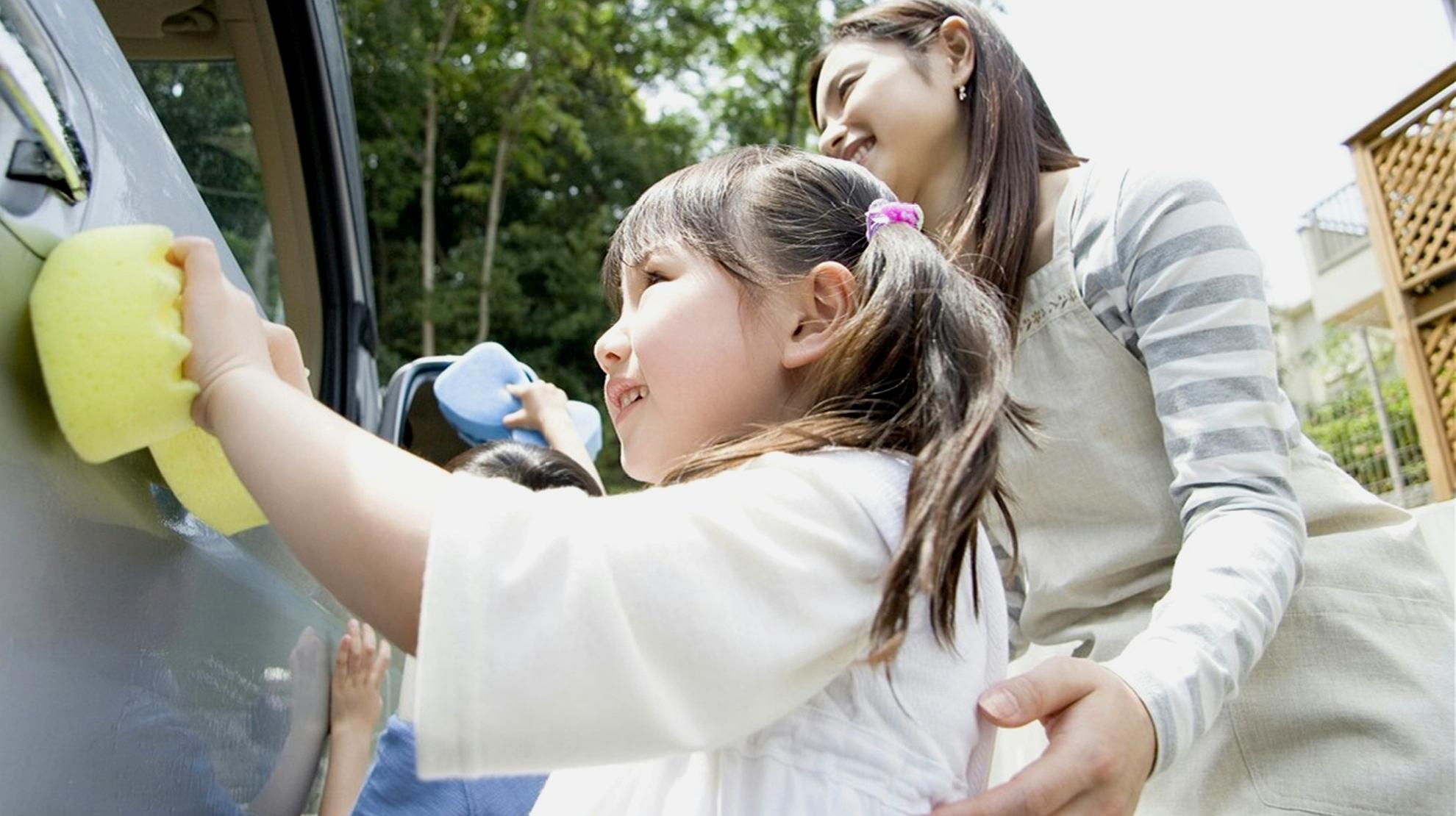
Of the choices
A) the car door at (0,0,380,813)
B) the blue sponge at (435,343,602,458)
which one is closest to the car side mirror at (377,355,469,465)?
the blue sponge at (435,343,602,458)

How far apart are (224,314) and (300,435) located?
0.13 metres

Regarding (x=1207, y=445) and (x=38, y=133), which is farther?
(x=1207, y=445)

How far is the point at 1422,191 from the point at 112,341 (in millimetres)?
7951

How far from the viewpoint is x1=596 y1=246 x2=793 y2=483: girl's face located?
1037 millimetres

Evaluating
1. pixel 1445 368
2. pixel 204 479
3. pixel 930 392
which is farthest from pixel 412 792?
pixel 1445 368

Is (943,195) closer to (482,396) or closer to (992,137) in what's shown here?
(992,137)

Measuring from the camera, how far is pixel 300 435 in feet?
2.47

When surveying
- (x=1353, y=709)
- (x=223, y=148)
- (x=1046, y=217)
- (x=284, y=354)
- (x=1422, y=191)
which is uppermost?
(x=223, y=148)

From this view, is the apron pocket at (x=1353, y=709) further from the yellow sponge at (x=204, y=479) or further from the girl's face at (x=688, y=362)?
the yellow sponge at (x=204, y=479)

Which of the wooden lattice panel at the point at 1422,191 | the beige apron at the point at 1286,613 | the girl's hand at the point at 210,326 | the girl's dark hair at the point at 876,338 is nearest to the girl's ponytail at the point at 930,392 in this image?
the girl's dark hair at the point at 876,338

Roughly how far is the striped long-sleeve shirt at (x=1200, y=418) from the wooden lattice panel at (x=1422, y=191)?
6.62 metres

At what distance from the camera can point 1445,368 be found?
22.9 ft

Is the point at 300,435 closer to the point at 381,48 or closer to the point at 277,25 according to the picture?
the point at 277,25

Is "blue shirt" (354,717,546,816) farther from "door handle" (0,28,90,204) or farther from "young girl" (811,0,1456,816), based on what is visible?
"door handle" (0,28,90,204)
